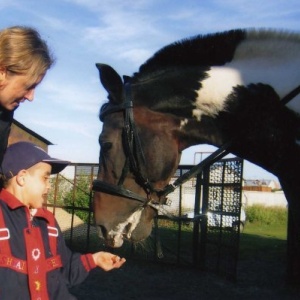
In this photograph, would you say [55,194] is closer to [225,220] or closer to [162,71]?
[225,220]

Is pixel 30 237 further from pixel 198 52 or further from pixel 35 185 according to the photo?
pixel 198 52

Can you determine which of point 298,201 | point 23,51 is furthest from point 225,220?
point 23,51

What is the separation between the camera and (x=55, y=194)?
32.7 feet

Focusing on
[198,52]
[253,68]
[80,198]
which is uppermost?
[198,52]

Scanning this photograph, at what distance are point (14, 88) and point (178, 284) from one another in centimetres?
571

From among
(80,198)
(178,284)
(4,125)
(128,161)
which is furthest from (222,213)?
(4,125)

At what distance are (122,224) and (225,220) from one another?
5346mm

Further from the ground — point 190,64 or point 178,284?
point 190,64

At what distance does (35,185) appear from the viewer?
7.59ft

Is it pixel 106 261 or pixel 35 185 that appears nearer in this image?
pixel 35 185

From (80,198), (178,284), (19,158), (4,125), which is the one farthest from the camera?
(80,198)

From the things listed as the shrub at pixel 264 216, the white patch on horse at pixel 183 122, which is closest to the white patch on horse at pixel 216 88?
the white patch on horse at pixel 183 122

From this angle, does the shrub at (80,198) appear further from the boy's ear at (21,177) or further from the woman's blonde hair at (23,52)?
the woman's blonde hair at (23,52)

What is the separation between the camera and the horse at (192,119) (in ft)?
8.89
